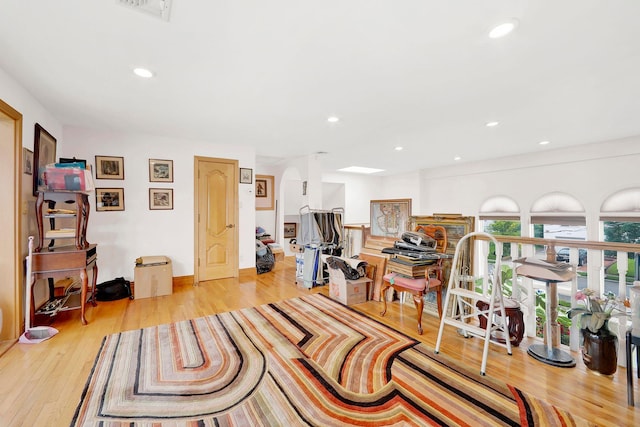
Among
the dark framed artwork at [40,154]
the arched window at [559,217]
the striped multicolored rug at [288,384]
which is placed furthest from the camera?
the arched window at [559,217]

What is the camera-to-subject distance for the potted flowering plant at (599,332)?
193 centimetres

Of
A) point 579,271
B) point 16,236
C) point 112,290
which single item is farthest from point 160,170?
point 579,271

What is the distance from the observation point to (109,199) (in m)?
3.91

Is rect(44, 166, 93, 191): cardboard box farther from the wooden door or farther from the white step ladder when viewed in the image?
the white step ladder

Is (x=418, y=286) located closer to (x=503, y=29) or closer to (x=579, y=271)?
(x=579, y=271)

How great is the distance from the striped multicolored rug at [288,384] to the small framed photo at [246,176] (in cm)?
276

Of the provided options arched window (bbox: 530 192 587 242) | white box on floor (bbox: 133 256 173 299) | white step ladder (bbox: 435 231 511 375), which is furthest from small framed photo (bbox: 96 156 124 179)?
arched window (bbox: 530 192 587 242)

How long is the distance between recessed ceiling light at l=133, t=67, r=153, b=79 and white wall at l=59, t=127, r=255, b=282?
2.15 m

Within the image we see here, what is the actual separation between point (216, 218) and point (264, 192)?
2.39 meters

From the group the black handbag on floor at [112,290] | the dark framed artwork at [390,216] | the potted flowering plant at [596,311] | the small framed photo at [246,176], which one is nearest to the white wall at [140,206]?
the black handbag on floor at [112,290]

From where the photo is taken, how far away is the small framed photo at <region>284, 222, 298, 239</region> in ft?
24.6

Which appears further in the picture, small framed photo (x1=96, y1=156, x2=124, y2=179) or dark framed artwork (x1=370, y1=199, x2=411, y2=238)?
dark framed artwork (x1=370, y1=199, x2=411, y2=238)

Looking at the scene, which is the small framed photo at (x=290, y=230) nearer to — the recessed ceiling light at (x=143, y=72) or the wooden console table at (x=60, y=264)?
the wooden console table at (x=60, y=264)

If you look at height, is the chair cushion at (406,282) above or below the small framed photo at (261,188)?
below
